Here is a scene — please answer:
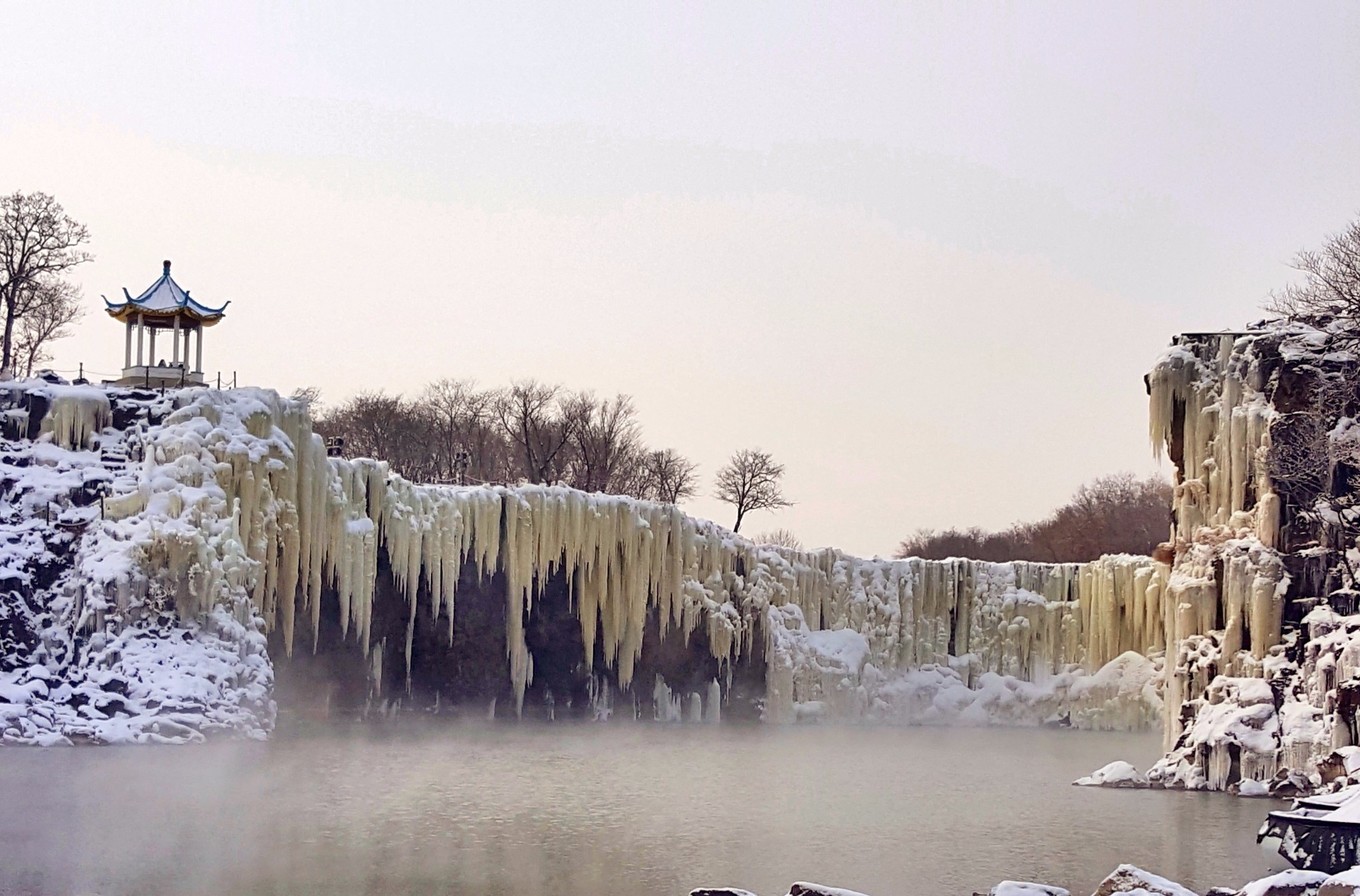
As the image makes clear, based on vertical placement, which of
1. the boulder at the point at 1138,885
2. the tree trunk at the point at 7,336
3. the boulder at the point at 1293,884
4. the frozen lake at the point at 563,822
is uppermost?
the tree trunk at the point at 7,336

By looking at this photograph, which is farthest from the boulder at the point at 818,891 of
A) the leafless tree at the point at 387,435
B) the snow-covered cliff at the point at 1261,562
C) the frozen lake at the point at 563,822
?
the leafless tree at the point at 387,435

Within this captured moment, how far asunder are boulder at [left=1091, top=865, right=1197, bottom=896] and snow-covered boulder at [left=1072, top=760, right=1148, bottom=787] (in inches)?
547

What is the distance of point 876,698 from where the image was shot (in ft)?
153

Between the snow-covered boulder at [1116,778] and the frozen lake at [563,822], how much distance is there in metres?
0.73

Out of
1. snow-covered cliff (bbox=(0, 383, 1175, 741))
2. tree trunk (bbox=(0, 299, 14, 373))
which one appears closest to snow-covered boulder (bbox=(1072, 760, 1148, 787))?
snow-covered cliff (bbox=(0, 383, 1175, 741))

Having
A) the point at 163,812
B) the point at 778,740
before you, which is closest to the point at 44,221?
the point at 778,740

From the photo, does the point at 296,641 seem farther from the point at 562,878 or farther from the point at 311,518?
the point at 562,878

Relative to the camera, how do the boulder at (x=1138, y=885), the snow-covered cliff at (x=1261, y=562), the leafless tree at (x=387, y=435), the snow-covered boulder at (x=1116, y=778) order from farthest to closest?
the leafless tree at (x=387, y=435), the snow-covered boulder at (x=1116, y=778), the snow-covered cliff at (x=1261, y=562), the boulder at (x=1138, y=885)

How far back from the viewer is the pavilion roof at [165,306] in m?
39.6

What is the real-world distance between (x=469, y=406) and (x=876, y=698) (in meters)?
28.2

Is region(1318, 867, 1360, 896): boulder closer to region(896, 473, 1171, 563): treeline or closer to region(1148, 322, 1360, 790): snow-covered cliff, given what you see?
region(1148, 322, 1360, 790): snow-covered cliff

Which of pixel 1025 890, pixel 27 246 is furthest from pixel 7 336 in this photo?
pixel 1025 890

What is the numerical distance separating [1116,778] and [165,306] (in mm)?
23938

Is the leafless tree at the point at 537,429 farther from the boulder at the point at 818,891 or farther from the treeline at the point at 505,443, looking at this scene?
the boulder at the point at 818,891
